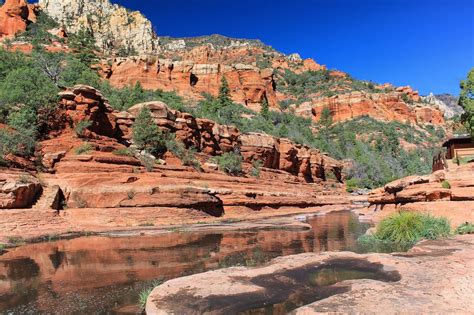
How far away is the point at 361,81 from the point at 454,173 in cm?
9549

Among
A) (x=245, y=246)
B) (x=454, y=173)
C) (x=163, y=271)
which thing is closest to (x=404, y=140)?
(x=454, y=173)

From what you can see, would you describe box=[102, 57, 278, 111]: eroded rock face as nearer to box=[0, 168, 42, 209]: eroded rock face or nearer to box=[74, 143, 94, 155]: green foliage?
A: box=[74, 143, 94, 155]: green foliage

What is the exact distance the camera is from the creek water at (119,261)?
7430 millimetres

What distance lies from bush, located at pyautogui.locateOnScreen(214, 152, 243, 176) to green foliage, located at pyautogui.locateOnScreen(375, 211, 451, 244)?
21920 mm

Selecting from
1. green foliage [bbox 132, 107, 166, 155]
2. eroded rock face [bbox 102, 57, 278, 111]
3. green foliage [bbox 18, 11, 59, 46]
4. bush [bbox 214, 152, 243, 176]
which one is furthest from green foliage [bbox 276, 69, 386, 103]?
green foliage [bbox 132, 107, 166, 155]

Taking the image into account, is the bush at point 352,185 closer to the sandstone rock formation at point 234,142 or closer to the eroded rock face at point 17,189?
the sandstone rock formation at point 234,142

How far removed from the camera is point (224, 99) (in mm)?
63469

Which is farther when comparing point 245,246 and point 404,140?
point 404,140

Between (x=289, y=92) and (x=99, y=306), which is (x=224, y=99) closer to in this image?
(x=289, y=92)

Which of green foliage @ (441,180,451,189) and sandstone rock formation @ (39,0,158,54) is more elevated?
sandstone rock formation @ (39,0,158,54)

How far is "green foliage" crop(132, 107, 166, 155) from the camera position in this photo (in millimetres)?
29531

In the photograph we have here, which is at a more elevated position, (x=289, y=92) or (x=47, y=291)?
(x=289, y=92)

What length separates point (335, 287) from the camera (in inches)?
265

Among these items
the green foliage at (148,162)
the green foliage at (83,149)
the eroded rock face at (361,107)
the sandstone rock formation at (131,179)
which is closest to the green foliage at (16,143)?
the sandstone rock formation at (131,179)
